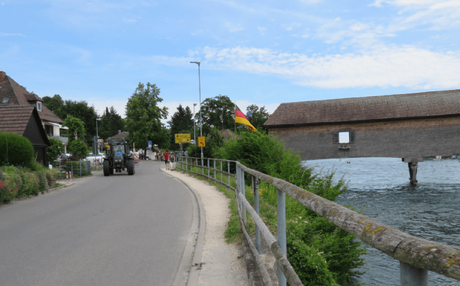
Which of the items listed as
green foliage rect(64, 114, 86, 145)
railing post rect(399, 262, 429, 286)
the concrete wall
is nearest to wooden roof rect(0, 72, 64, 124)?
green foliage rect(64, 114, 86, 145)

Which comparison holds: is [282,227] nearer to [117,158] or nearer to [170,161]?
[117,158]

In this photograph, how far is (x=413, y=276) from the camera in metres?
1.00

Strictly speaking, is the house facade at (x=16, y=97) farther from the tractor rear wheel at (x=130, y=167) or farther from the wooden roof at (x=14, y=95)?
the tractor rear wheel at (x=130, y=167)

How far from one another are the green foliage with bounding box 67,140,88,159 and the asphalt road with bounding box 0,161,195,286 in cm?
1998

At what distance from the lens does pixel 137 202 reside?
11.8 m

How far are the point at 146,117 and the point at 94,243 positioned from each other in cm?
6618

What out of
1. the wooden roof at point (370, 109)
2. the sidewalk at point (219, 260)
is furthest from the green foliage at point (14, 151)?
the wooden roof at point (370, 109)

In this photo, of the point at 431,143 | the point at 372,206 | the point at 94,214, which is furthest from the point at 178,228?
the point at 431,143

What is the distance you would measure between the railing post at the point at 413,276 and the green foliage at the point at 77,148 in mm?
32484

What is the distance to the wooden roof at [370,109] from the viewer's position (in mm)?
30891

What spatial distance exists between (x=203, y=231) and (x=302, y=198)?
548cm

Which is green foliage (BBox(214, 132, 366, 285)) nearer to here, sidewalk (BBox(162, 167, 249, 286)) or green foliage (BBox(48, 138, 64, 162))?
sidewalk (BBox(162, 167, 249, 286))

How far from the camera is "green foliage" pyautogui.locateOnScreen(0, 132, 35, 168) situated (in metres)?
17.0

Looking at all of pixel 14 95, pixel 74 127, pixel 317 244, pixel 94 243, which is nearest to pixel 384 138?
pixel 74 127
